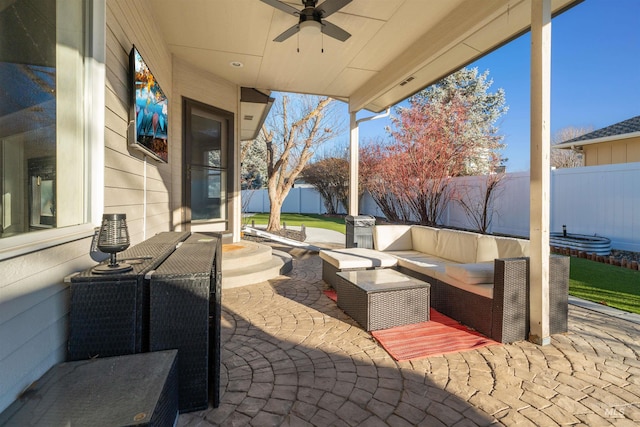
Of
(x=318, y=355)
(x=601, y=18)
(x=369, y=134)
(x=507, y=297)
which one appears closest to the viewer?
(x=318, y=355)

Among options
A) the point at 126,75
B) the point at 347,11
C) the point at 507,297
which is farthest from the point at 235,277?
the point at 347,11

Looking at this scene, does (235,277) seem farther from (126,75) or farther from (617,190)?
(617,190)

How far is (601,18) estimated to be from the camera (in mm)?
12312

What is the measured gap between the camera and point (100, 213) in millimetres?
2227

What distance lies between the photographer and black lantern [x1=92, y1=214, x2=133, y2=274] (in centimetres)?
177

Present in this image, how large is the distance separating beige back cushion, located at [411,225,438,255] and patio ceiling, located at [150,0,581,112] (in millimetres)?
2404

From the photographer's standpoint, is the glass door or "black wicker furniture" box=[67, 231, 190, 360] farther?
the glass door

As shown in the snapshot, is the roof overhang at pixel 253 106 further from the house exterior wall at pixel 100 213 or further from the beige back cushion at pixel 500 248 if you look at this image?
the beige back cushion at pixel 500 248

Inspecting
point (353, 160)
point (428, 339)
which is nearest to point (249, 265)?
point (428, 339)

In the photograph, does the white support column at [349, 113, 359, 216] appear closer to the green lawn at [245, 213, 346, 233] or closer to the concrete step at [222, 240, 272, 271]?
the concrete step at [222, 240, 272, 271]

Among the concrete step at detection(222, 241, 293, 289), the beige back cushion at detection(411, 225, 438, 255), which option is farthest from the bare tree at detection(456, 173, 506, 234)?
the concrete step at detection(222, 241, 293, 289)

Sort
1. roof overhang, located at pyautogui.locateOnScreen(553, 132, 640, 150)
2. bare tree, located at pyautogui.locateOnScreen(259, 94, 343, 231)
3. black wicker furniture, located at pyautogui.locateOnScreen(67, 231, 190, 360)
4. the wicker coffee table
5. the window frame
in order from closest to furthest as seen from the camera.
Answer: black wicker furniture, located at pyautogui.locateOnScreen(67, 231, 190, 360) → the window frame → the wicker coffee table → roof overhang, located at pyautogui.locateOnScreen(553, 132, 640, 150) → bare tree, located at pyautogui.locateOnScreen(259, 94, 343, 231)

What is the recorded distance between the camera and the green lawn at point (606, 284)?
146 inches

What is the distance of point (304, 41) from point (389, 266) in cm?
338
